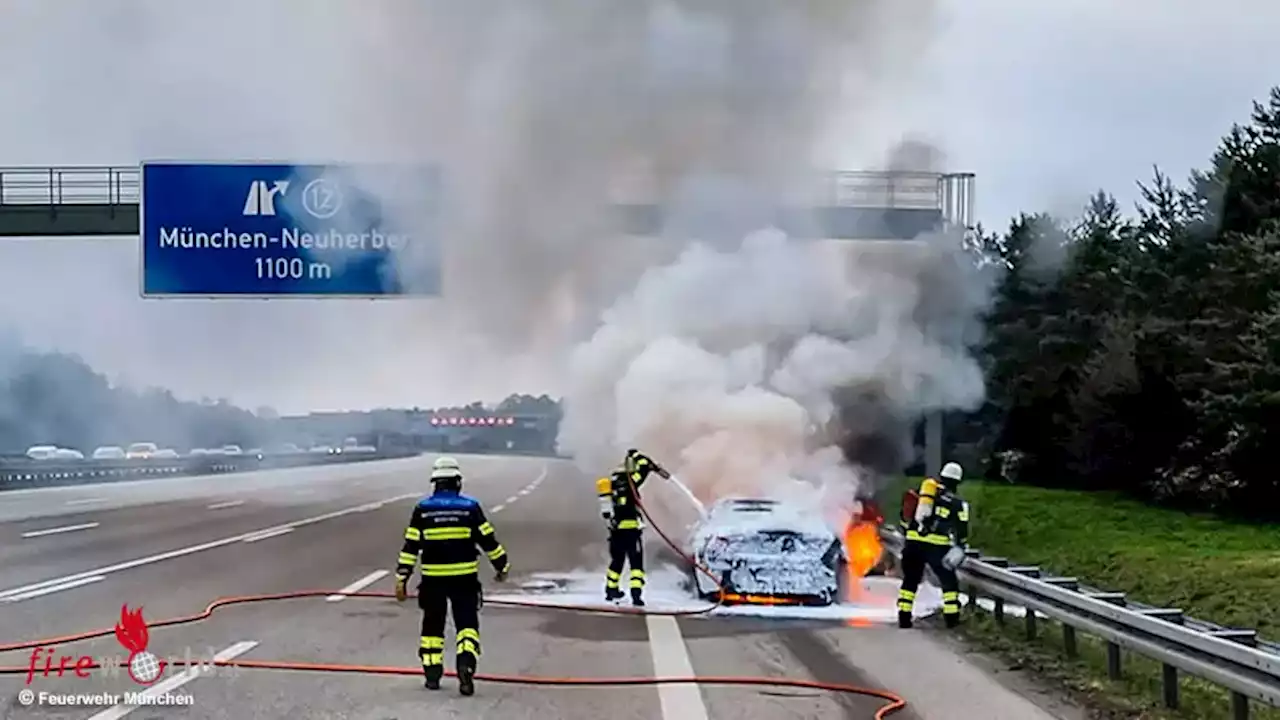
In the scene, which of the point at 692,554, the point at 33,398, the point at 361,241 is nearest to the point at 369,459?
the point at 33,398

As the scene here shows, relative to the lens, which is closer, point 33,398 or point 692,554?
point 692,554

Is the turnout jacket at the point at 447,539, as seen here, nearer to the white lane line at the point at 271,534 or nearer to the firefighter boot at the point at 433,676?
the firefighter boot at the point at 433,676

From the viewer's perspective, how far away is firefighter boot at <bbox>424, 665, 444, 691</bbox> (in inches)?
378

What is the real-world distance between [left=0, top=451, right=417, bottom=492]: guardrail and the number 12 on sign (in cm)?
2206

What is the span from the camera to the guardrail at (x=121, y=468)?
44.1 meters

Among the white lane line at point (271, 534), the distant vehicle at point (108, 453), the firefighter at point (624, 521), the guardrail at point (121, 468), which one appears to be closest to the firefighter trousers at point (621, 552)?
the firefighter at point (624, 521)

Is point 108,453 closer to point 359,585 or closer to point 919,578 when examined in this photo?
point 359,585

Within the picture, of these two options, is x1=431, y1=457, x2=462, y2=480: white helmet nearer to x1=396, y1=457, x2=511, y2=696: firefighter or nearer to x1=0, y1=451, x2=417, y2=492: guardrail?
x1=396, y1=457, x2=511, y2=696: firefighter

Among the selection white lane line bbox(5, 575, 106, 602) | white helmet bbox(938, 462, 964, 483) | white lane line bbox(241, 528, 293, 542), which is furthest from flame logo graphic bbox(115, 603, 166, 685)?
white lane line bbox(241, 528, 293, 542)

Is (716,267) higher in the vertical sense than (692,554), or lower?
higher

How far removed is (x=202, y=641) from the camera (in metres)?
11.8

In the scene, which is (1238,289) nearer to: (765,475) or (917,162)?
(917,162)

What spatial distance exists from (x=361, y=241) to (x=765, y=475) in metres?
7.98

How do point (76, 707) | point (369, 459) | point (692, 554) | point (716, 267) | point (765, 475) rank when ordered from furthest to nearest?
point (369, 459)
point (716, 267)
point (765, 475)
point (692, 554)
point (76, 707)
